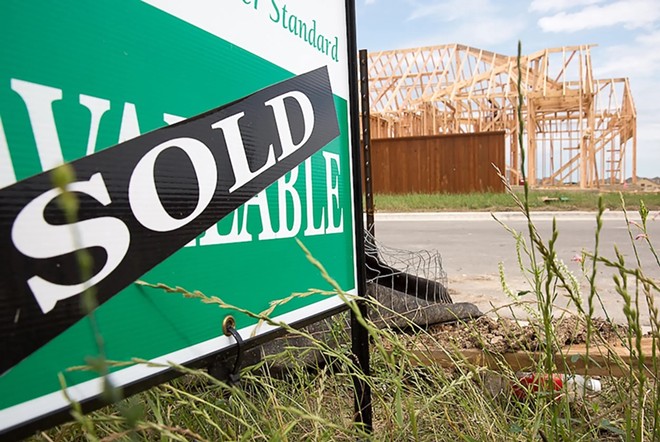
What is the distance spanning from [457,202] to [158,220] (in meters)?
13.0

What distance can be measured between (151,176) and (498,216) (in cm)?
1069

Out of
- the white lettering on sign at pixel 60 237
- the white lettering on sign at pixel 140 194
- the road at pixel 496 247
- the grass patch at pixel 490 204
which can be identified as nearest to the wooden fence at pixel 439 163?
the grass patch at pixel 490 204

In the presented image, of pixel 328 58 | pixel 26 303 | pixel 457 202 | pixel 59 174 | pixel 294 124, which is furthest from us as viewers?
pixel 457 202

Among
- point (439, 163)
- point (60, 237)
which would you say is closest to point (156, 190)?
point (60, 237)

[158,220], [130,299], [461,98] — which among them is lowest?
[130,299]

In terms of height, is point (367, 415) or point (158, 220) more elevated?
point (158, 220)

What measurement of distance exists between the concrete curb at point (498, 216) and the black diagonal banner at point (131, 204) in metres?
9.71

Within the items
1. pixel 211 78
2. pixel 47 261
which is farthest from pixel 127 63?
pixel 47 261

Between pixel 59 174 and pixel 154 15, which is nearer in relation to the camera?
pixel 59 174

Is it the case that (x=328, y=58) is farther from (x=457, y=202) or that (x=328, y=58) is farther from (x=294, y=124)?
(x=457, y=202)

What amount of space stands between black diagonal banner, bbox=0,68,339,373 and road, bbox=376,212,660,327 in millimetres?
791

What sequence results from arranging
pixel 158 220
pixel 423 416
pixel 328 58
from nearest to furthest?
pixel 158 220
pixel 423 416
pixel 328 58

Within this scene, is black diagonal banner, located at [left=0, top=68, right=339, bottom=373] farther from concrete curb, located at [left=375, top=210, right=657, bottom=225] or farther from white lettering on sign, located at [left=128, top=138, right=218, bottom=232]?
concrete curb, located at [left=375, top=210, right=657, bottom=225]

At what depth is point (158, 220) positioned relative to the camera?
99cm
